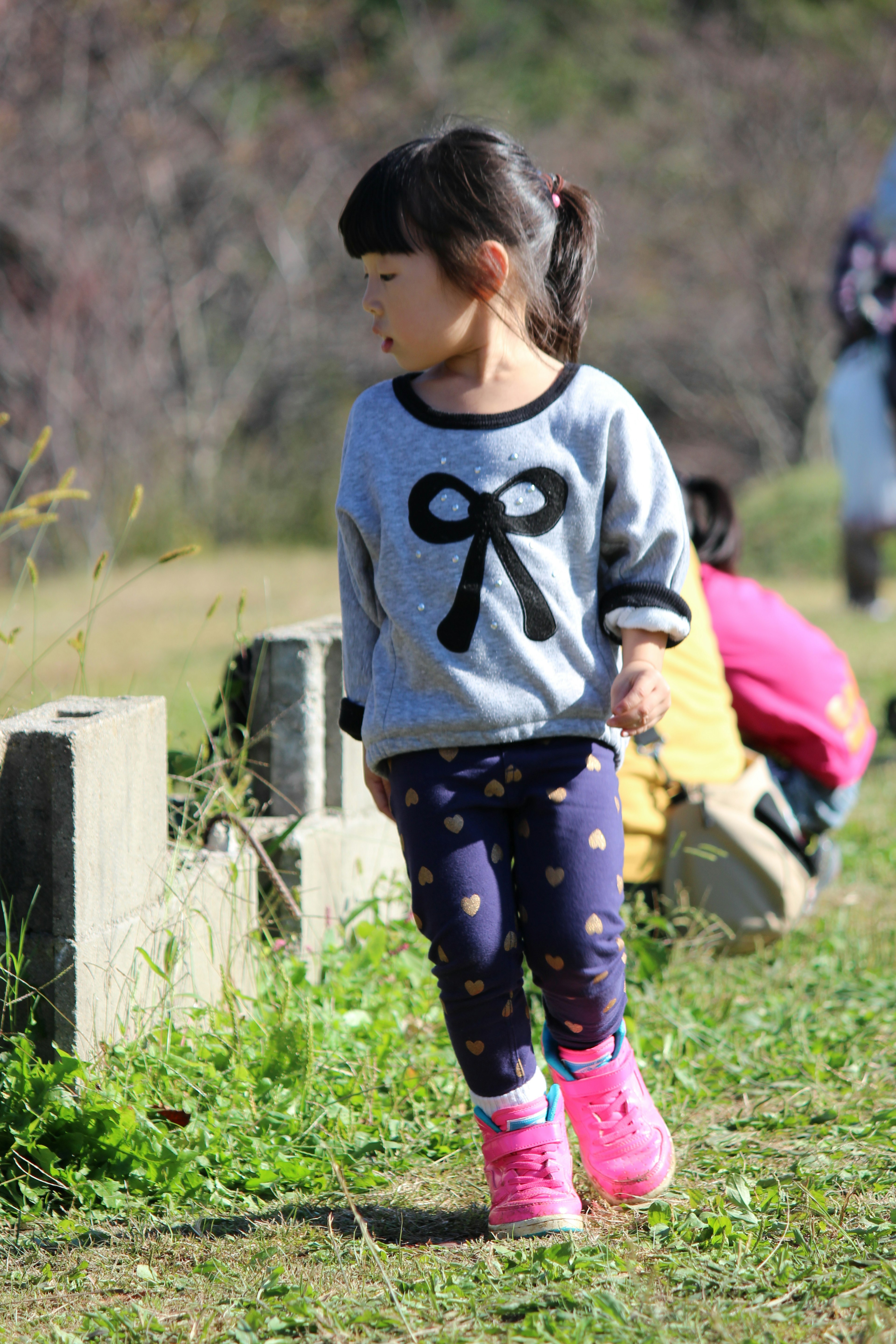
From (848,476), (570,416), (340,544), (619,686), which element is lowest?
(619,686)

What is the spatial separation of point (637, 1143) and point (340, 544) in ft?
3.20

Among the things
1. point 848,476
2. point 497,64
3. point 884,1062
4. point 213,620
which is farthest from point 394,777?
point 497,64

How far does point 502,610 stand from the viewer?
1795 mm

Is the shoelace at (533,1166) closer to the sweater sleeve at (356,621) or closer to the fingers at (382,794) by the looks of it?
the fingers at (382,794)

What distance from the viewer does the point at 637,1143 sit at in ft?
6.39

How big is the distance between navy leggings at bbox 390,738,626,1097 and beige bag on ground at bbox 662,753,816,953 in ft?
3.25

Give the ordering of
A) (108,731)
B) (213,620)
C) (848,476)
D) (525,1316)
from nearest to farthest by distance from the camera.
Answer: (525,1316), (108,731), (213,620), (848,476)

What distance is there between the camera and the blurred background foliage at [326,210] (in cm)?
1047

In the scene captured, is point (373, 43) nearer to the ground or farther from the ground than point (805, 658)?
farther from the ground

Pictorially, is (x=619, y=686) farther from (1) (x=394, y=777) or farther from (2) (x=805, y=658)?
(2) (x=805, y=658)

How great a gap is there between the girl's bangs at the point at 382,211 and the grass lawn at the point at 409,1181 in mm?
1236

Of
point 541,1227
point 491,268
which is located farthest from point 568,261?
point 541,1227

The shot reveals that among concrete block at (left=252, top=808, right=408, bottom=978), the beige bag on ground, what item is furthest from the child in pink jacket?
concrete block at (left=252, top=808, right=408, bottom=978)

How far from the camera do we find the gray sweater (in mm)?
1795
